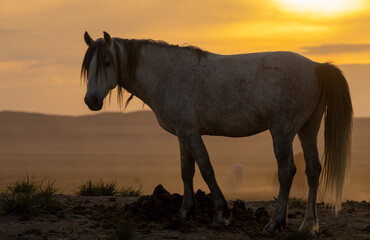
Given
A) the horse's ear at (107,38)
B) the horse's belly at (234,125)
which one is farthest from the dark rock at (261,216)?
the horse's ear at (107,38)

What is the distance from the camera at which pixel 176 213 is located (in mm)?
9070

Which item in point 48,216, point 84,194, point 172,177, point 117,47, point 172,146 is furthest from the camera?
point 172,146

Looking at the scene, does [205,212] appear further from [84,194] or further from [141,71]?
[84,194]

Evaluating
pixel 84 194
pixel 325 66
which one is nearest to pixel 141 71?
pixel 325 66

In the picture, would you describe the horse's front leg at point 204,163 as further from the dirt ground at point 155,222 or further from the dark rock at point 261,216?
the dark rock at point 261,216

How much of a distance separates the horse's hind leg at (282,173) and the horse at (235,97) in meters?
0.01

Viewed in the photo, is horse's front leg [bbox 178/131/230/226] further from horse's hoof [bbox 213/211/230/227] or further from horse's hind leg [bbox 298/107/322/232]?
horse's hind leg [bbox 298/107/322/232]

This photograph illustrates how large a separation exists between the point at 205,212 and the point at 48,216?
2501 millimetres

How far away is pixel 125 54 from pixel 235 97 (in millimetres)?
1801

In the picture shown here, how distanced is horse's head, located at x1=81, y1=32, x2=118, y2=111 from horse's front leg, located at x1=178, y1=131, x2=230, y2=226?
4.16 feet

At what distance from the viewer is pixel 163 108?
A: 8.32 meters

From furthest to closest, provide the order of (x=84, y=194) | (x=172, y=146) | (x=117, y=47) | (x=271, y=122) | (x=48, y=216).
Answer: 1. (x=172, y=146)
2. (x=84, y=194)
3. (x=48, y=216)
4. (x=117, y=47)
5. (x=271, y=122)

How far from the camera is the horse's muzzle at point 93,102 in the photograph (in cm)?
800

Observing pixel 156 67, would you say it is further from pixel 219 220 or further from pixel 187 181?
pixel 219 220
